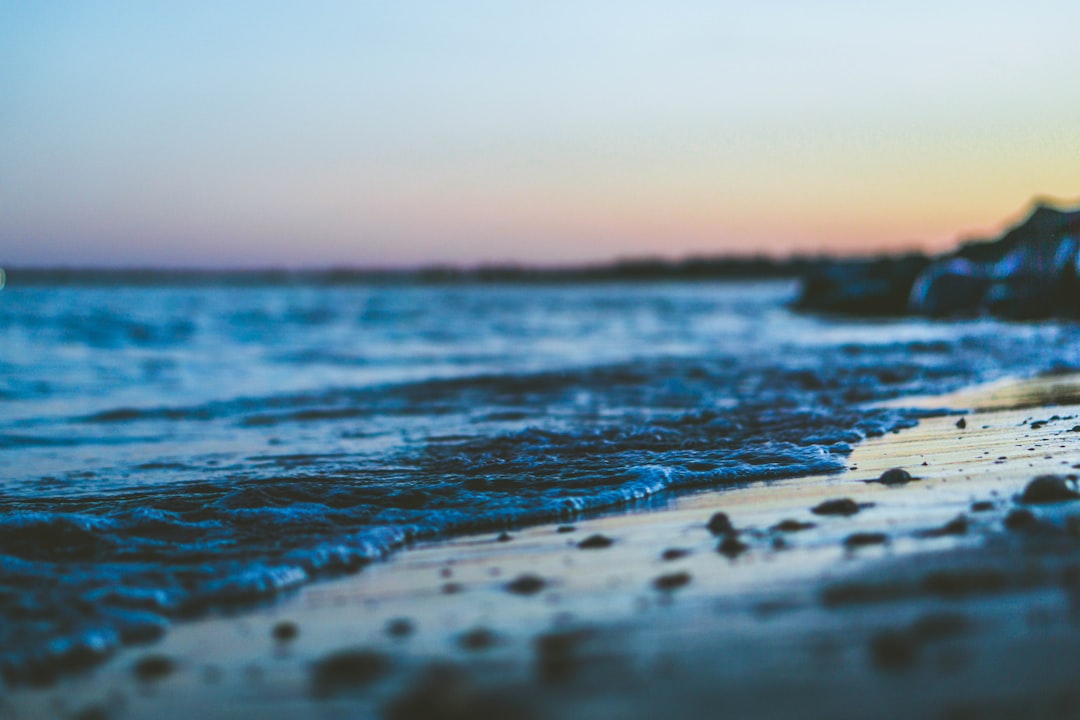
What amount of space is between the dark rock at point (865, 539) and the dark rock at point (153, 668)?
2283 millimetres

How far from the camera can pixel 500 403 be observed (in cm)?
977

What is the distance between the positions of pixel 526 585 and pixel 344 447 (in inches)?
160

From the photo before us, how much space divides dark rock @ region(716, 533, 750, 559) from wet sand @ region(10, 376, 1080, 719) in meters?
0.01

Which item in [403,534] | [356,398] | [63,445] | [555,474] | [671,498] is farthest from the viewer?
[356,398]

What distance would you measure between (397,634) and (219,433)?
228 inches

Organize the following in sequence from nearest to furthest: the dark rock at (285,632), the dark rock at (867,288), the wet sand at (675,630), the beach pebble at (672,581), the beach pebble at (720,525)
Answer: the wet sand at (675,630)
the dark rock at (285,632)
the beach pebble at (672,581)
the beach pebble at (720,525)
the dark rock at (867,288)

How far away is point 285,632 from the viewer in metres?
2.90

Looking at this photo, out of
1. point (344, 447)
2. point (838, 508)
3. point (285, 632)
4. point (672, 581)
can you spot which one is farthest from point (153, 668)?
point (344, 447)

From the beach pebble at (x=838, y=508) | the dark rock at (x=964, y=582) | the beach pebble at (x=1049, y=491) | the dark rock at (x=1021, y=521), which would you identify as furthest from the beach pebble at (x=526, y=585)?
the beach pebble at (x=1049, y=491)

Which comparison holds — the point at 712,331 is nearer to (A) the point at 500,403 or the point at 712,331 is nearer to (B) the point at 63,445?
(A) the point at 500,403

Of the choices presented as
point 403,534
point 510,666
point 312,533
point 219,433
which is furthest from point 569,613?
point 219,433

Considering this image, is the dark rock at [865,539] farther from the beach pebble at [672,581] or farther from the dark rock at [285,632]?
the dark rock at [285,632]

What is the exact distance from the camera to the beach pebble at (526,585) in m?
3.19

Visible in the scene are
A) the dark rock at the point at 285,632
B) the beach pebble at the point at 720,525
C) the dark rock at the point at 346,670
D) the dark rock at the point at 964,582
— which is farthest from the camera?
the beach pebble at the point at 720,525
